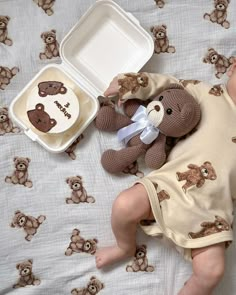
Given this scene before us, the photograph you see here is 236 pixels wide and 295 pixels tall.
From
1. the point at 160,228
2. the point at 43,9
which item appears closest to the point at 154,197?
the point at 160,228

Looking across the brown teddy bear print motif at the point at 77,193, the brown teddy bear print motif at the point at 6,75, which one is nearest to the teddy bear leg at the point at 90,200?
the brown teddy bear print motif at the point at 77,193

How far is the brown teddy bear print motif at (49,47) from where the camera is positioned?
1264mm

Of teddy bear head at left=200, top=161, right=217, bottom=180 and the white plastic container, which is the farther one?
the white plastic container

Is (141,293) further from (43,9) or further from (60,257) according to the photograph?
(43,9)

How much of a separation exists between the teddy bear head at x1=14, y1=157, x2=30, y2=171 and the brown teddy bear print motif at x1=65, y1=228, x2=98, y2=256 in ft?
0.59

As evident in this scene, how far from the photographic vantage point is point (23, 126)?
120 centimetres

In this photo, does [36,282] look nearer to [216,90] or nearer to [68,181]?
[68,181]

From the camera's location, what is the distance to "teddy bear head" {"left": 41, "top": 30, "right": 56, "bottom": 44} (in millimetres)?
1268

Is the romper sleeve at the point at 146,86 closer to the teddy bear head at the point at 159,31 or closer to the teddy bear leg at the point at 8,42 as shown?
the teddy bear head at the point at 159,31

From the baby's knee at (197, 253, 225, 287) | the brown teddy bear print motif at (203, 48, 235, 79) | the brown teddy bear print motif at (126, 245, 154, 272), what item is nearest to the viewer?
the baby's knee at (197, 253, 225, 287)

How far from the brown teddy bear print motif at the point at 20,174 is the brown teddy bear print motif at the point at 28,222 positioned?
66 mm

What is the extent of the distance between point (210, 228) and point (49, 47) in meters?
0.56

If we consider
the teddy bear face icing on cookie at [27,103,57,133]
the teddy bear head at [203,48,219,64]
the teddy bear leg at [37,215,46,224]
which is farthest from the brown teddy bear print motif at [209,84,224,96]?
the teddy bear leg at [37,215,46,224]

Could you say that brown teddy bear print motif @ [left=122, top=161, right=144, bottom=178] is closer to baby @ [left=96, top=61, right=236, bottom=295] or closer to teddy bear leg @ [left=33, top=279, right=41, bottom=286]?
baby @ [left=96, top=61, right=236, bottom=295]
